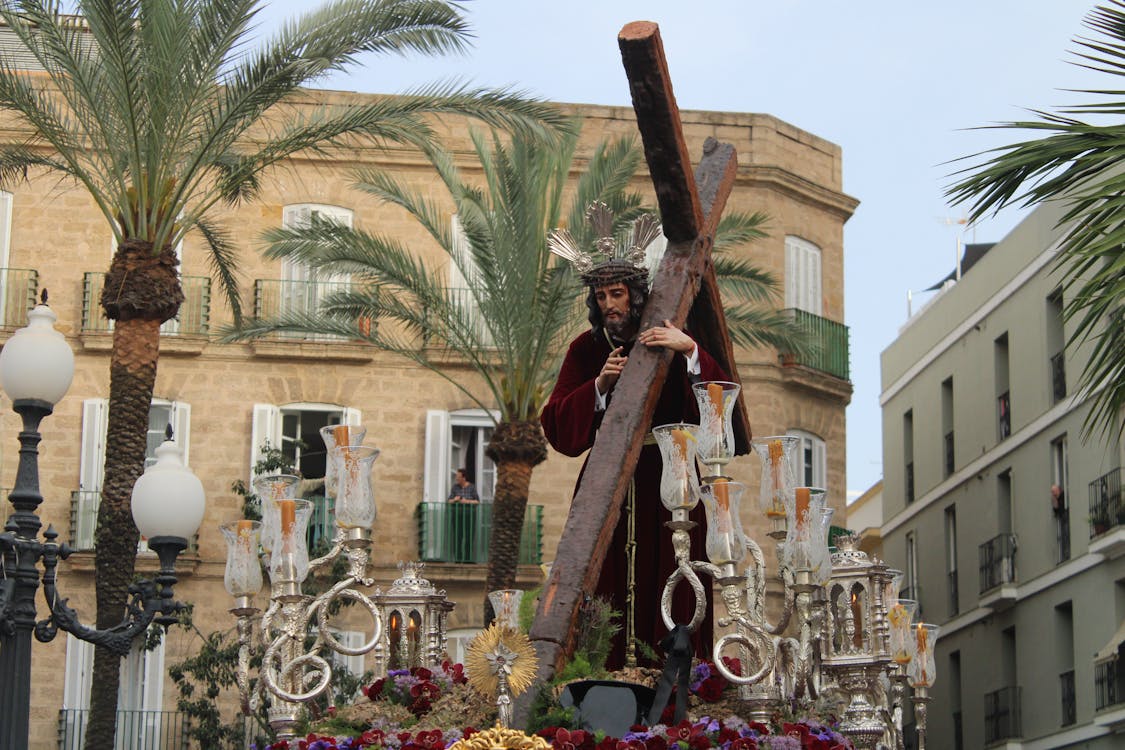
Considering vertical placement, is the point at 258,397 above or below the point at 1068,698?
above

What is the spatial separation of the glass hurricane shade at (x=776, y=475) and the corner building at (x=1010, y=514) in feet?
62.7

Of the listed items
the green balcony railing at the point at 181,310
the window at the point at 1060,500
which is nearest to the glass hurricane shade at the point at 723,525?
the green balcony railing at the point at 181,310

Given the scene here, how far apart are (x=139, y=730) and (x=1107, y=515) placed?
532 inches

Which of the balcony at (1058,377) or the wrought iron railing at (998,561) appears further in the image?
the wrought iron railing at (998,561)

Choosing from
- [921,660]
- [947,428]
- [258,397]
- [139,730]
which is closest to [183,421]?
[258,397]

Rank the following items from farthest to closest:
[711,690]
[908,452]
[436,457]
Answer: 1. [908,452]
2. [436,457]
3. [711,690]

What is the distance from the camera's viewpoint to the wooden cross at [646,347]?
7148mm

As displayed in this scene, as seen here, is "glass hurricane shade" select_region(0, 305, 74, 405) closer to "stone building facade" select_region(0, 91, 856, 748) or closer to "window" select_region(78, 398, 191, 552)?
"stone building facade" select_region(0, 91, 856, 748)

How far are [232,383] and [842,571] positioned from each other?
68.7ft

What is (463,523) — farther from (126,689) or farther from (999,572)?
(999,572)

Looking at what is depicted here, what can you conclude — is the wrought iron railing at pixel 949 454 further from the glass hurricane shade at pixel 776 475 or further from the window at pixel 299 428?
the glass hurricane shade at pixel 776 475

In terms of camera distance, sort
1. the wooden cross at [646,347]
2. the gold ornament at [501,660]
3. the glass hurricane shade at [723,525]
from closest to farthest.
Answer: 1. the gold ornament at [501,660]
2. the glass hurricane shade at [723,525]
3. the wooden cross at [646,347]

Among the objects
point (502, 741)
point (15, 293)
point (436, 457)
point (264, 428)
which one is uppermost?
point (15, 293)

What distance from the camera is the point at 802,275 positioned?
104 feet
